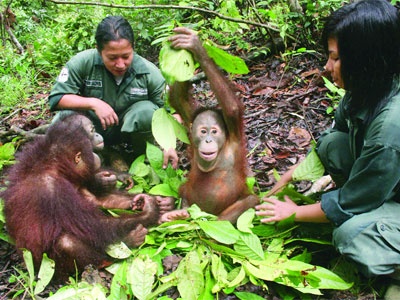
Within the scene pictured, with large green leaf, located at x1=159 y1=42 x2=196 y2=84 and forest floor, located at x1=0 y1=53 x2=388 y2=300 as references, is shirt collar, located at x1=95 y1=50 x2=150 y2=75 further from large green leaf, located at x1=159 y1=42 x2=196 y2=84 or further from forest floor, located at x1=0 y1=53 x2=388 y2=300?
large green leaf, located at x1=159 y1=42 x2=196 y2=84

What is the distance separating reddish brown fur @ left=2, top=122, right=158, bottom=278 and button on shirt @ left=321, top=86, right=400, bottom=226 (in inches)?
47.5

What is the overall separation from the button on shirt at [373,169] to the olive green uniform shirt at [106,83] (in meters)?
1.90

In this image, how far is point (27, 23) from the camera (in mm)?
8578

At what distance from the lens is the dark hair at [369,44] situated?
206cm

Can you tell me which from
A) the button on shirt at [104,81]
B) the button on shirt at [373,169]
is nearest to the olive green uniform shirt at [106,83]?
the button on shirt at [104,81]

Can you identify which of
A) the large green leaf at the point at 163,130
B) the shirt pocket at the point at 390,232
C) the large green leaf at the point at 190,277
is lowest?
the large green leaf at the point at 190,277

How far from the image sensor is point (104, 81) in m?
3.91

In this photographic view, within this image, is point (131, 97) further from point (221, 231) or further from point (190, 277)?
point (190, 277)

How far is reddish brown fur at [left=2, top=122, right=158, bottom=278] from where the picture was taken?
2.61 meters

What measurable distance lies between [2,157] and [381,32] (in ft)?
9.54

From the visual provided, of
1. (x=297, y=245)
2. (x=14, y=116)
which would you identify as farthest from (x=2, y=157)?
(x=297, y=245)

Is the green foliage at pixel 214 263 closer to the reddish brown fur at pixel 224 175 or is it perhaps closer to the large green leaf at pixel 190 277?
the large green leaf at pixel 190 277

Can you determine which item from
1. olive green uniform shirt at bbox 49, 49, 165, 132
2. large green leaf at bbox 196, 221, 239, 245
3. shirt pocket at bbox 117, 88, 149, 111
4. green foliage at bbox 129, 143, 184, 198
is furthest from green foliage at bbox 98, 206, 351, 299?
shirt pocket at bbox 117, 88, 149, 111

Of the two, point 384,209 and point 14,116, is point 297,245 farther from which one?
point 14,116
